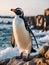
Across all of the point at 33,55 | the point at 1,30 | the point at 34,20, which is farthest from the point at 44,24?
the point at 33,55

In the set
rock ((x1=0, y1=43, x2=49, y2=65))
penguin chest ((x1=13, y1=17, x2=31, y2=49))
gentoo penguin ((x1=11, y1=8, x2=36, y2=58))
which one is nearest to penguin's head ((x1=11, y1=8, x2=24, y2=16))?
gentoo penguin ((x1=11, y1=8, x2=36, y2=58))

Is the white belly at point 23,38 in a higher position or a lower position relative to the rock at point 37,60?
higher

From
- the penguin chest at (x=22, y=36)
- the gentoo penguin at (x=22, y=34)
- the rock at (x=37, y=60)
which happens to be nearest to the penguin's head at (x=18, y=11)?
the gentoo penguin at (x=22, y=34)

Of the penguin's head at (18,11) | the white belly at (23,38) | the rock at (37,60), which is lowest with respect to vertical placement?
the rock at (37,60)

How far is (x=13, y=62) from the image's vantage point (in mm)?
3039

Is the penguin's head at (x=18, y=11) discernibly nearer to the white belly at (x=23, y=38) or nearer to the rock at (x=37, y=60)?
the white belly at (x=23, y=38)

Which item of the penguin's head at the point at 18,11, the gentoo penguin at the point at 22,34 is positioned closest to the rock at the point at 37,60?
the gentoo penguin at the point at 22,34

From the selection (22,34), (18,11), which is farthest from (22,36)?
(18,11)

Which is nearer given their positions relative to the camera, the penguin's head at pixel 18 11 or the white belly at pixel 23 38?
the penguin's head at pixel 18 11

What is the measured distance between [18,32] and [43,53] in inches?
15.5

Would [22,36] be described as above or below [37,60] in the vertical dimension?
above

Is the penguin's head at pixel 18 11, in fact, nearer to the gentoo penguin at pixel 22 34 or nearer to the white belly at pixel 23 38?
Answer: the gentoo penguin at pixel 22 34

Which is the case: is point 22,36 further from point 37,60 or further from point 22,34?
point 37,60

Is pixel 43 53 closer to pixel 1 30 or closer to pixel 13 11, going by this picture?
pixel 13 11
